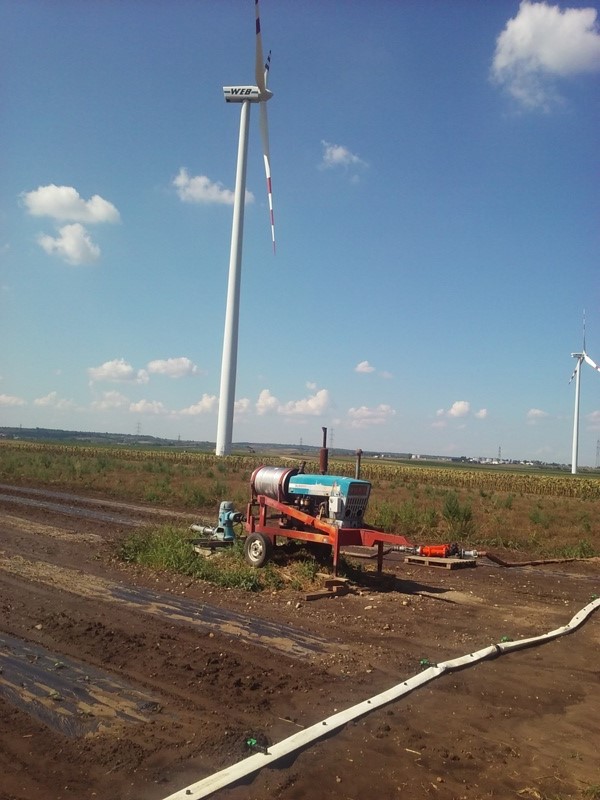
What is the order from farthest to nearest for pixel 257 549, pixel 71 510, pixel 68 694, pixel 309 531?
1. pixel 71 510
2. pixel 309 531
3. pixel 257 549
4. pixel 68 694

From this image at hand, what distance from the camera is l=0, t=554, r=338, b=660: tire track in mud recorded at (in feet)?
A: 25.4

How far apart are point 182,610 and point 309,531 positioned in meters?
3.79

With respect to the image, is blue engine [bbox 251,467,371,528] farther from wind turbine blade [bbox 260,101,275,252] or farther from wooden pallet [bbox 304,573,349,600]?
wind turbine blade [bbox 260,101,275,252]

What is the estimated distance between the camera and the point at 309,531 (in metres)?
12.3

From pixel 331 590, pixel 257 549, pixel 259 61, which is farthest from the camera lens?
pixel 259 61

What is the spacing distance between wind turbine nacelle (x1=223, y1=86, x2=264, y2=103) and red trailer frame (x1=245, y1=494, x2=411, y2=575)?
4322 centimetres

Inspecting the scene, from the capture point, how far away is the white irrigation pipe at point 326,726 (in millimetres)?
4262

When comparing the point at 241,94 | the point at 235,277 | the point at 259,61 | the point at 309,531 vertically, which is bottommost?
the point at 309,531

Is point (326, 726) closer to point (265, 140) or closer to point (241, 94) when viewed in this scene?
point (265, 140)

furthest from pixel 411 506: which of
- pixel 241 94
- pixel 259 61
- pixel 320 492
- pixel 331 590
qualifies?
pixel 241 94

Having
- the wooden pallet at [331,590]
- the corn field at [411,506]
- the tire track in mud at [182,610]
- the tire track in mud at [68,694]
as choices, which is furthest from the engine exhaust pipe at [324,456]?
the tire track in mud at [68,694]

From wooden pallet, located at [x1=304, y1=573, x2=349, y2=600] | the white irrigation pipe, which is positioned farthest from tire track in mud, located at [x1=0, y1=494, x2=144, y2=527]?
the white irrigation pipe

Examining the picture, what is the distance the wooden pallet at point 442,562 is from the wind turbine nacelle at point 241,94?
4328cm

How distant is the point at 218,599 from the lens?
9727 mm
